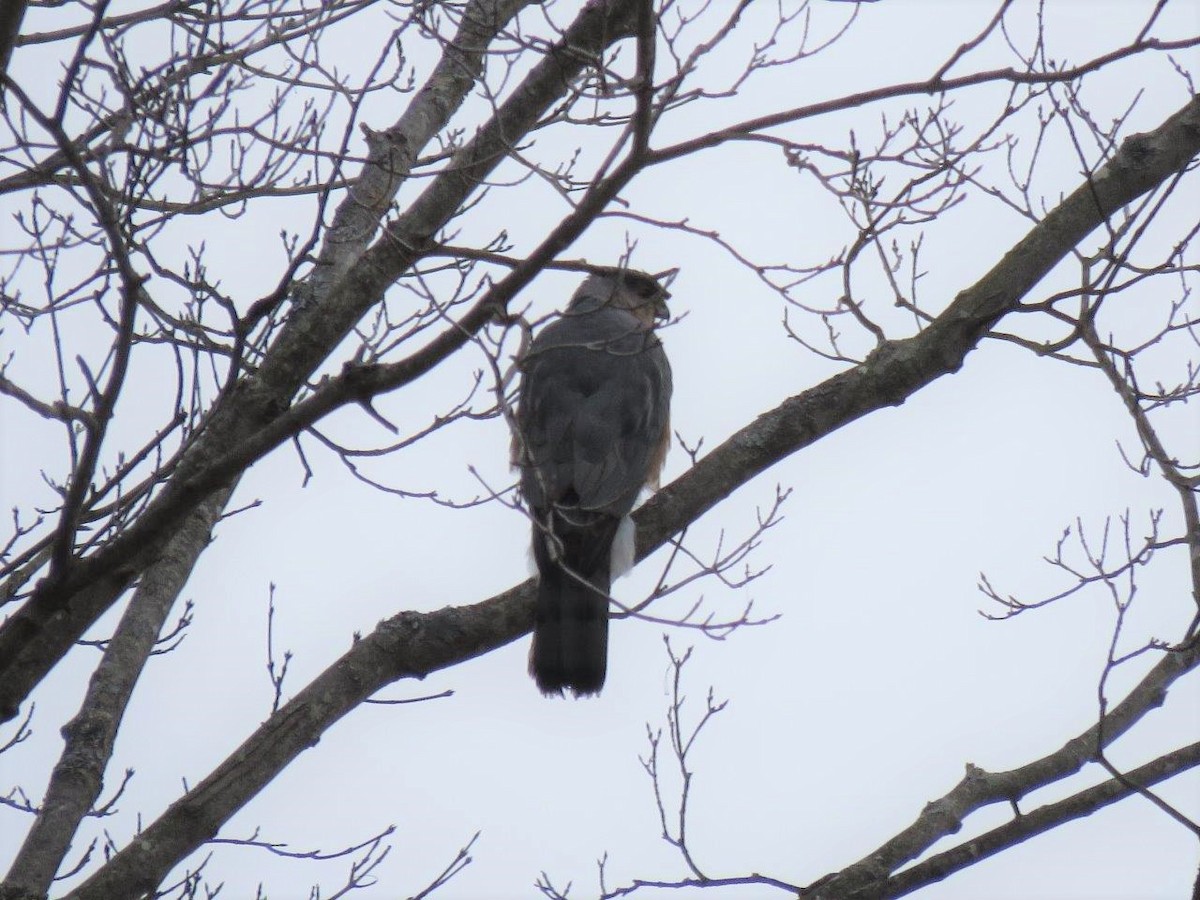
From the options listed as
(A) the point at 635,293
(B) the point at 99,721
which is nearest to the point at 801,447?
(B) the point at 99,721

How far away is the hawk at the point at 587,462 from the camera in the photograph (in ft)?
14.5

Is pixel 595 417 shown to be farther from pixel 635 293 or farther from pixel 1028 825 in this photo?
pixel 1028 825

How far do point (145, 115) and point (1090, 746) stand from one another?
2.72 metres

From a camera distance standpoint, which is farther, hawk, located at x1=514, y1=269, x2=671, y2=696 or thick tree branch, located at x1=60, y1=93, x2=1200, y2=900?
hawk, located at x1=514, y1=269, x2=671, y2=696

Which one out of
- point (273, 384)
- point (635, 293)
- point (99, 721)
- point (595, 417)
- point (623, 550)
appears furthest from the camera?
point (635, 293)

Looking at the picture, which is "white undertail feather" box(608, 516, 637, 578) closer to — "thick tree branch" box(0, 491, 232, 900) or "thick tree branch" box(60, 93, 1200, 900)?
"thick tree branch" box(60, 93, 1200, 900)

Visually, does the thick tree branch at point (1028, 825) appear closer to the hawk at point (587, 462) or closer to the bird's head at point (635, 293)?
the hawk at point (587, 462)

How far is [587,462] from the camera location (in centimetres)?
504

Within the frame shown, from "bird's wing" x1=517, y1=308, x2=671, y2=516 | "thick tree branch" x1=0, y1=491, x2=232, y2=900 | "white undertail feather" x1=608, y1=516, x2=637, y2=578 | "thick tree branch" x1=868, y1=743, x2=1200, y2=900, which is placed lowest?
"thick tree branch" x1=868, y1=743, x2=1200, y2=900

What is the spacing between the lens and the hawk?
4.43 meters

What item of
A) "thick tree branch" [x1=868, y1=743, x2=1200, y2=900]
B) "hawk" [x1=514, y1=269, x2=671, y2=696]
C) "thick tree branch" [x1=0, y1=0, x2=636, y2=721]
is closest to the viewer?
"thick tree branch" [x1=0, y1=0, x2=636, y2=721]

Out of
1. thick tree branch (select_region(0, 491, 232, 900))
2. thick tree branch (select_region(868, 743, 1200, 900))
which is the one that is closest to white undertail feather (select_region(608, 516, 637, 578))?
thick tree branch (select_region(0, 491, 232, 900))

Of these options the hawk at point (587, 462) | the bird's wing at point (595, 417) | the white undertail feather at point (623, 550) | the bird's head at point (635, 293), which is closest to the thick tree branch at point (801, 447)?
the white undertail feather at point (623, 550)

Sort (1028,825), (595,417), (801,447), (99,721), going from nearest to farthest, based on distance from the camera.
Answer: (1028,825) < (99,721) < (801,447) < (595,417)
